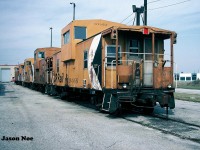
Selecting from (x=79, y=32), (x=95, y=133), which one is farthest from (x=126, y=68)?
(x=79, y=32)

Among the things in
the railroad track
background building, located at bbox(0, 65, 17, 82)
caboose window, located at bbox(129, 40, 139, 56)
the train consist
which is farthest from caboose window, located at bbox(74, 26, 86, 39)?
background building, located at bbox(0, 65, 17, 82)

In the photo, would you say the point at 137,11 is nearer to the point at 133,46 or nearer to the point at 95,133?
the point at 133,46

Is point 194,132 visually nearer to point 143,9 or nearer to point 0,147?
point 0,147

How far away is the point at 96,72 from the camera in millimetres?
10594

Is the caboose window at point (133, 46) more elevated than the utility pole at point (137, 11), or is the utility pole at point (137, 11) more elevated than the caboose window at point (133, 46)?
the utility pole at point (137, 11)

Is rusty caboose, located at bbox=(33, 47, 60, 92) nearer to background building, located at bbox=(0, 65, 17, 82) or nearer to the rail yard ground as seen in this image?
the rail yard ground

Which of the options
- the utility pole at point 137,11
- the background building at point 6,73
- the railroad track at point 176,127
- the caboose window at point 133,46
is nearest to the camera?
the railroad track at point 176,127

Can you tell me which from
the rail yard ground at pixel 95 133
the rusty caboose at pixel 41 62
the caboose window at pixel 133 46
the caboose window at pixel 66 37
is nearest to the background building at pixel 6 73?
the rusty caboose at pixel 41 62

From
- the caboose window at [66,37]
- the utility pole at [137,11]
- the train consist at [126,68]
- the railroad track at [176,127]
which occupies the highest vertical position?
the utility pole at [137,11]

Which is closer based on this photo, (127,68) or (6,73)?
(127,68)

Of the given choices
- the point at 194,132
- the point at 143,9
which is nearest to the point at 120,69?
the point at 194,132

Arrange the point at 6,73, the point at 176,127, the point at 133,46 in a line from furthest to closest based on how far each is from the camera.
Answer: the point at 6,73 < the point at 133,46 < the point at 176,127

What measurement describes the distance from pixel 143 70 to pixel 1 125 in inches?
214

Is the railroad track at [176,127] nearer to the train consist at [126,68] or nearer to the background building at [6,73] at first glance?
the train consist at [126,68]
